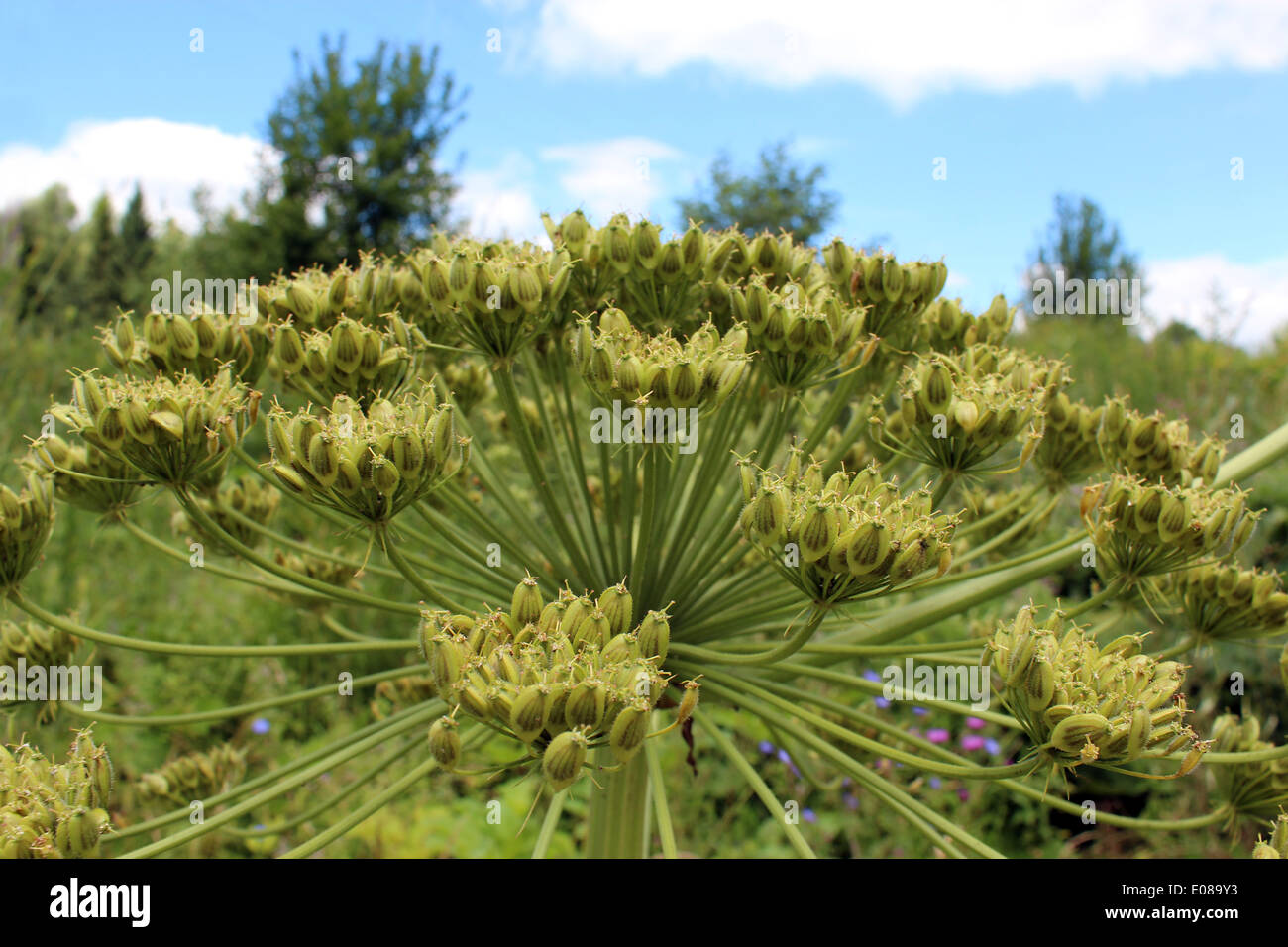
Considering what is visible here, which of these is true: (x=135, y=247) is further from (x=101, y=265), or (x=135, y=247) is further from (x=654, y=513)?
(x=654, y=513)

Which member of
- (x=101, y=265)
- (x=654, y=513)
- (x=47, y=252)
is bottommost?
(x=654, y=513)

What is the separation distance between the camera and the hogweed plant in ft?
→ 7.10

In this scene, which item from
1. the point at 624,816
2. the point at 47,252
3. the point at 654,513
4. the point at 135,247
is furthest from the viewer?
the point at 135,247

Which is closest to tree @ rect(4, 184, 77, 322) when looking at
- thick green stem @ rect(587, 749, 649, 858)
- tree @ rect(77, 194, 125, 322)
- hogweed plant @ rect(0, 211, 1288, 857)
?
tree @ rect(77, 194, 125, 322)

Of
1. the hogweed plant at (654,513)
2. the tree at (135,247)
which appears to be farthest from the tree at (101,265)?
the hogweed plant at (654,513)

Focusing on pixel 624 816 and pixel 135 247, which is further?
pixel 135 247

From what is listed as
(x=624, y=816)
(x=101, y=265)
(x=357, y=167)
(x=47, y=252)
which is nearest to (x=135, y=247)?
(x=101, y=265)

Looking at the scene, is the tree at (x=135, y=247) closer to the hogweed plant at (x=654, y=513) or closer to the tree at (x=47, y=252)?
the tree at (x=47, y=252)

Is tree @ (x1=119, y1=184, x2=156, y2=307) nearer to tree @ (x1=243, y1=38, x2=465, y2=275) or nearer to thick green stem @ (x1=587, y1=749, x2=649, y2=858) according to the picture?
tree @ (x1=243, y1=38, x2=465, y2=275)

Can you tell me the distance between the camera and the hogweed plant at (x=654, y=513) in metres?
2.16

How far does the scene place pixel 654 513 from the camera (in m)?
2.82
